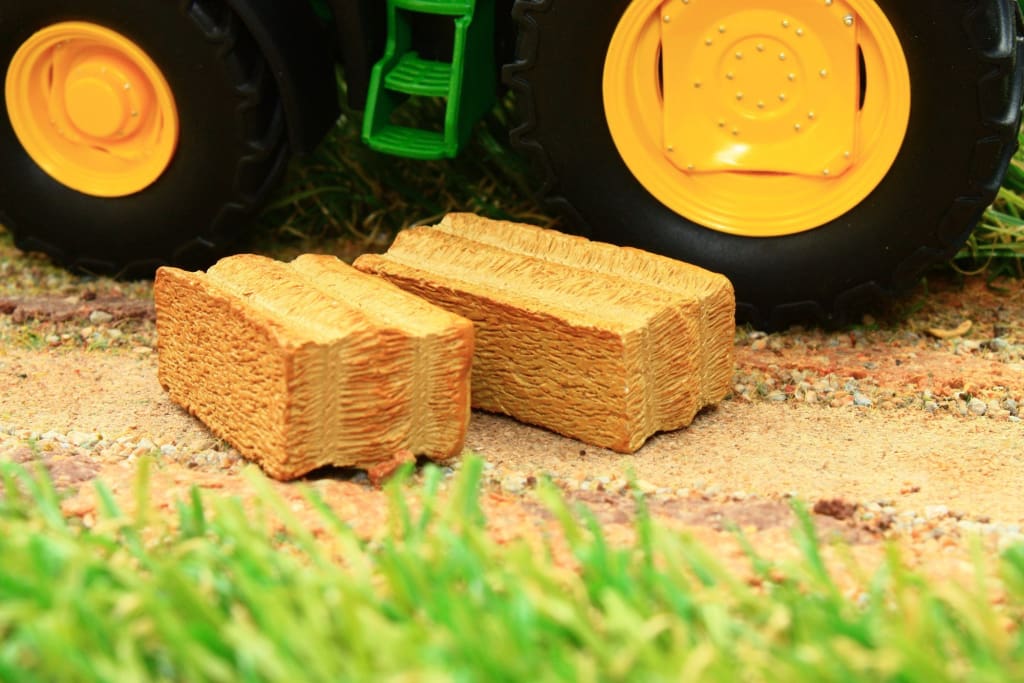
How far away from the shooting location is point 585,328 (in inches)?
99.7

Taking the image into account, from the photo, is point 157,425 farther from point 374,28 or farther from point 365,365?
point 374,28

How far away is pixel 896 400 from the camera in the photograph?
2.83 meters

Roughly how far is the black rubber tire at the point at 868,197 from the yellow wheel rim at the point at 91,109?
2.69 ft

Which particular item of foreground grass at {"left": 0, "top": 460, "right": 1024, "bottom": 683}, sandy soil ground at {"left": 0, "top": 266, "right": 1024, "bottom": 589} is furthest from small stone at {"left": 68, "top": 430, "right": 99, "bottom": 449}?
foreground grass at {"left": 0, "top": 460, "right": 1024, "bottom": 683}

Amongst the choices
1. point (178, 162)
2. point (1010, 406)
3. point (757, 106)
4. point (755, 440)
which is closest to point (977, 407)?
point (1010, 406)

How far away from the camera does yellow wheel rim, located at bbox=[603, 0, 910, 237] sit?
2.88m

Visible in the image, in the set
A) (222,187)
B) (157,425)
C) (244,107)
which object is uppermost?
(244,107)

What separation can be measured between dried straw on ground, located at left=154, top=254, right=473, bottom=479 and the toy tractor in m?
0.63

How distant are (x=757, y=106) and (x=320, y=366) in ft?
Result: 3.70

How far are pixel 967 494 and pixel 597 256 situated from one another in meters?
0.82

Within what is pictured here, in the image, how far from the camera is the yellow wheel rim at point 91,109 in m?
3.21

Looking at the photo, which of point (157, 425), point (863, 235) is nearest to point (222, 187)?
point (157, 425)

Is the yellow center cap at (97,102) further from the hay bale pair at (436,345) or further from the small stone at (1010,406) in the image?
the small stone at (1010,406)

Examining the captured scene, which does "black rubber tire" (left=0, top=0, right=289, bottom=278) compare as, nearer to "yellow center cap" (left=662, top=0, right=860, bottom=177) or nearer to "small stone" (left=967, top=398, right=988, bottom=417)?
"yellow center cap" (left=662, top=0, right=860, bottom=177)
